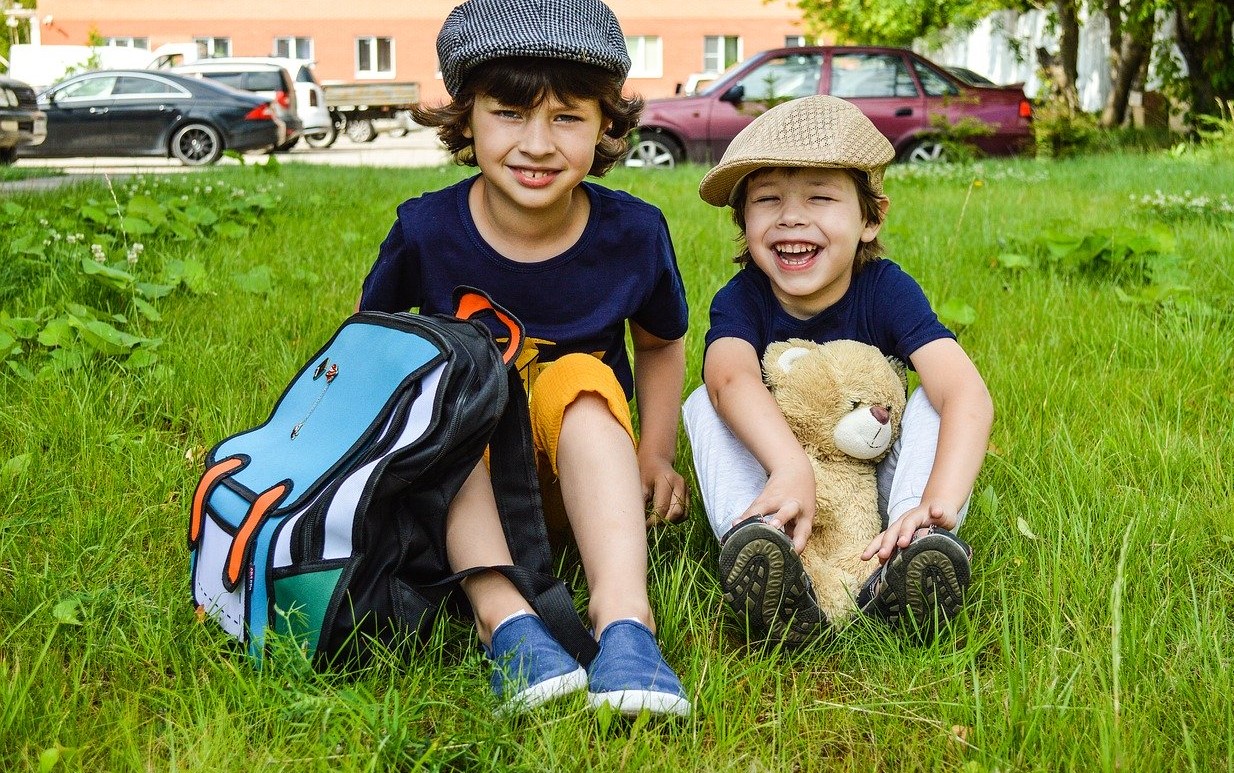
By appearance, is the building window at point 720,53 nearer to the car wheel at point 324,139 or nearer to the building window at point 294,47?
the building window at point 294,47

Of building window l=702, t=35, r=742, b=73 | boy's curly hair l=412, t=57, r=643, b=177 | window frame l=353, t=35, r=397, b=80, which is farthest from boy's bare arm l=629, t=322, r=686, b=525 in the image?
window frame l=353, t=35, r=397, b=80

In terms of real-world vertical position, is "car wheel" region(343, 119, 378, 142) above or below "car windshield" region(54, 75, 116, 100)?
below

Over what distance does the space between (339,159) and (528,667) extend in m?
16.3

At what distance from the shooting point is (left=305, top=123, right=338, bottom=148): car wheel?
21719 millimetres

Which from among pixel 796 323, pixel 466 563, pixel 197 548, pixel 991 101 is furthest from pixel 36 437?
pixel 991 101

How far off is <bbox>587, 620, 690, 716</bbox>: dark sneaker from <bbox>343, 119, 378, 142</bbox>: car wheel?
2425 cm

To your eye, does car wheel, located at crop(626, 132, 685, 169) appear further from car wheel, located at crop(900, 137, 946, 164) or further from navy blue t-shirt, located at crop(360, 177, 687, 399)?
navy blue t-shirt, located at crop(360, 177, 687, 399)

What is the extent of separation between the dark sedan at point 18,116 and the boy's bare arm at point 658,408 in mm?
8971

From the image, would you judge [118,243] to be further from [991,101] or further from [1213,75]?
[1213,75]

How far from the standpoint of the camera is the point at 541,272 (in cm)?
224

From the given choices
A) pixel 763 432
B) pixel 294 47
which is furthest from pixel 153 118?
pixel 294 47

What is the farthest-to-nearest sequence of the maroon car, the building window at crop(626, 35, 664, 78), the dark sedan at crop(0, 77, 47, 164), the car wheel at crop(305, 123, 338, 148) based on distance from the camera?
the building window at crop(626, 35, 664, 78) → the car wheel at crop(305, 123, 338, 148) → the maroon car → the dark sedan at crop(0, 77, 47, 164)

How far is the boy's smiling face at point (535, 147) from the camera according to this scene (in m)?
2.16

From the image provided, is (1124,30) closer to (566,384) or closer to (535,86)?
(535,86)
